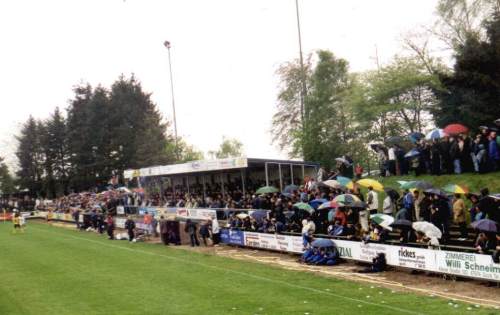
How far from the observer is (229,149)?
10025 cm

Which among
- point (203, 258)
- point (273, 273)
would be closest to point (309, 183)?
point (203, 258)

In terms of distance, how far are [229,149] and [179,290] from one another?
8303cm

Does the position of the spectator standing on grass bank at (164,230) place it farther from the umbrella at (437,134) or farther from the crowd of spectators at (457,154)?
the umbrella at (437,134)

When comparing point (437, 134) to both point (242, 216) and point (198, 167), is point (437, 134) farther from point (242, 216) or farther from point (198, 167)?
point (198, 167)

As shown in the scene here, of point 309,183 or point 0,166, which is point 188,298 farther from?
point 0,166

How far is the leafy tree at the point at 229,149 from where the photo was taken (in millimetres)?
99250

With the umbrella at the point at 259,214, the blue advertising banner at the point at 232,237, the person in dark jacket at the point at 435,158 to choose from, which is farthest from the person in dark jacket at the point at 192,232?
the person in dark jacket at the point at 435,158

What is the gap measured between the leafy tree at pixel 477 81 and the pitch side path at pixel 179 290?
49.3 feet

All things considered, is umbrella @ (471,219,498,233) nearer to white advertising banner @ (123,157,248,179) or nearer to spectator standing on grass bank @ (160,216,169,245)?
white advertising banner @ (123,157,248,179)

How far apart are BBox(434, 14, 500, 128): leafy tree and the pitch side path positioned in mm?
15031

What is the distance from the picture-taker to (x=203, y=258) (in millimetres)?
25109

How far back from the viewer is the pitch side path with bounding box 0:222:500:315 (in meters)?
14.2

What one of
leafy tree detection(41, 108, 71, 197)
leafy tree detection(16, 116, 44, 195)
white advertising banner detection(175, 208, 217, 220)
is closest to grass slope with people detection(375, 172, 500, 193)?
white advertising banner detection(175, 208, 217, 220)

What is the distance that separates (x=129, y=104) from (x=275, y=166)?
47.8 metres
